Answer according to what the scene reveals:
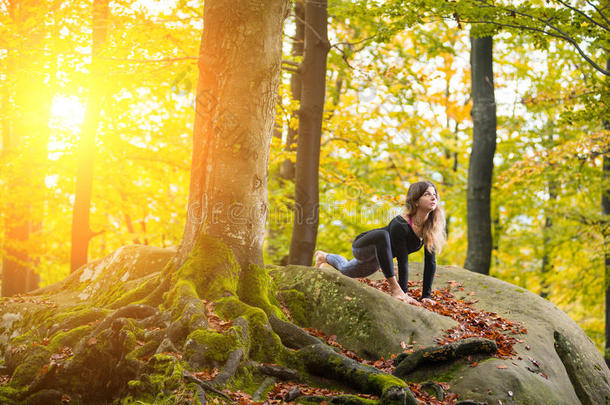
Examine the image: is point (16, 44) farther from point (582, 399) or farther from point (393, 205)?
point (582, 399)

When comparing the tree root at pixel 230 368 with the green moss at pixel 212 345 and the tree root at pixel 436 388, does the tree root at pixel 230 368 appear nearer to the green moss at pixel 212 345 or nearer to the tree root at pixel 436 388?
the green moss at pixel 212 345

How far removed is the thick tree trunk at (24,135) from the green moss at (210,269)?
5.46 metres

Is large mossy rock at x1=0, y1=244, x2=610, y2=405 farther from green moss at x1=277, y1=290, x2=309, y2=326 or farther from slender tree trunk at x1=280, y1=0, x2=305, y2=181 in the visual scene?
slender tree trunk at x1=280, y1=0, x2=305, y2=181

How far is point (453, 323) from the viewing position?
587 cm

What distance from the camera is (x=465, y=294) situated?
291 inches

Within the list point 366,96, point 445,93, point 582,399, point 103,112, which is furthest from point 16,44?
point 445,93

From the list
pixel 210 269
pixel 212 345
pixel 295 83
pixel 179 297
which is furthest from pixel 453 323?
pixel 295 83

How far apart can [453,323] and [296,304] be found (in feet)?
6.46

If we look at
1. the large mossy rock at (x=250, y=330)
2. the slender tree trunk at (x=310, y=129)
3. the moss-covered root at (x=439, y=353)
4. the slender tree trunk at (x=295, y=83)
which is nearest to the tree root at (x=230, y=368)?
the large mossy rock at (x=250, y=330)

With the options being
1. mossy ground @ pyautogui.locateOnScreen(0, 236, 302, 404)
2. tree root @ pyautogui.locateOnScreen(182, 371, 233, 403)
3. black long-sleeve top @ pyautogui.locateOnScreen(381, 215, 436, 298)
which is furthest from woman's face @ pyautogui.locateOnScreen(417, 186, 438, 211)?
tree root @ pyautogui.locateOnScreen(182, 371, 233, 403)

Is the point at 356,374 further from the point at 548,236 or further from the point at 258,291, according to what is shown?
the point at 548,236

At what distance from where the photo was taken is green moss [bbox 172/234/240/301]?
→ 5.14 m

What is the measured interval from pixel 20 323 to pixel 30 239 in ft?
28.9

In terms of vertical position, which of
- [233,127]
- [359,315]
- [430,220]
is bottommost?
[359,315]
